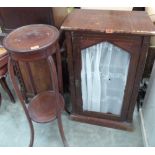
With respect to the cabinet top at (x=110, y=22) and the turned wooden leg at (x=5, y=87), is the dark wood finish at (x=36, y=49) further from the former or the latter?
the turned wooden leg at (x=5, y=87)

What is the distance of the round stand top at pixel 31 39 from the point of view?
95 centimetres

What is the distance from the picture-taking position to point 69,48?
118cm

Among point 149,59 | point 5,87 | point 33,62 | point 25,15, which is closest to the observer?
point 25,15

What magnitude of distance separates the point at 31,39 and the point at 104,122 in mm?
930

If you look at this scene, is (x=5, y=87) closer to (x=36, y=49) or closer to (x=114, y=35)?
(x=36, y=49)

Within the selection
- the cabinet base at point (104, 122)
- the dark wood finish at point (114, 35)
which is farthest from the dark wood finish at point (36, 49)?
the cabinet base at point (104, 122)

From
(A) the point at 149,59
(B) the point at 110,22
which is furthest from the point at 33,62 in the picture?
(A) the point at 149,59

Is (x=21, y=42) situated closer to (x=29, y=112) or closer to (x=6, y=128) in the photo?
(x=29, y=112)

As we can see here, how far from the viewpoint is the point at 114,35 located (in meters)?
1.06

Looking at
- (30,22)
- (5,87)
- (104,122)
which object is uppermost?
(30,22)

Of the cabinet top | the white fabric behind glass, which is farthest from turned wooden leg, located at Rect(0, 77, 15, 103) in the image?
the cabinet top

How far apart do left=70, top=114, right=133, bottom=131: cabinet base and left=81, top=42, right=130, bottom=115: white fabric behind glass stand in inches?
3.4
